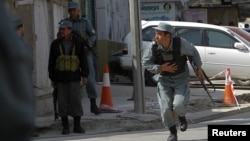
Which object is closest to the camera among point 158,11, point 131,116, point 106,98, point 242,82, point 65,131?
point 65,131

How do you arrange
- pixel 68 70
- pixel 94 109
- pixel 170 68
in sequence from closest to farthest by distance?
1. pixel 170 68
2. pixel 68 70
3. pixel 94 109

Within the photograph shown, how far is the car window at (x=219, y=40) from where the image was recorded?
16.9 metres

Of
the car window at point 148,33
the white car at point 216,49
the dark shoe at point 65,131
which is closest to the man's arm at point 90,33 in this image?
the dark shoe at point 65,131

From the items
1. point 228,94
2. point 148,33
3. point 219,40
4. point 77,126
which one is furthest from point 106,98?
point 219,40

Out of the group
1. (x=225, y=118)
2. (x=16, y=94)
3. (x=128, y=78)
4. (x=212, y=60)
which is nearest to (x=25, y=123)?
(x=16, y=94)

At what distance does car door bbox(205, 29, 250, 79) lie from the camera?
16.7 m

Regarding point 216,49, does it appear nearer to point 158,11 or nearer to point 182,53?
point 182,53

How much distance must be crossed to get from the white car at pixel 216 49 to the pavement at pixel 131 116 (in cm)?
181

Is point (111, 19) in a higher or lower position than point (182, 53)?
lower

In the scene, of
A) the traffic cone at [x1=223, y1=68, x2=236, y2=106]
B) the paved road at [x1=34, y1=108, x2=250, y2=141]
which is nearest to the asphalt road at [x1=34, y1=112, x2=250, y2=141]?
the paved road at [x1=34, y1=108, x2=250, y2=141]

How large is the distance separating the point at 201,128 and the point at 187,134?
31.9 inches

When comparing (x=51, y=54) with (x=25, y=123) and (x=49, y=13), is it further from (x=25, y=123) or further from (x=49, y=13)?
(x=25, y=123)

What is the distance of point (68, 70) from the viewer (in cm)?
929

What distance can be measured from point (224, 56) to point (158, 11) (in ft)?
44.3
